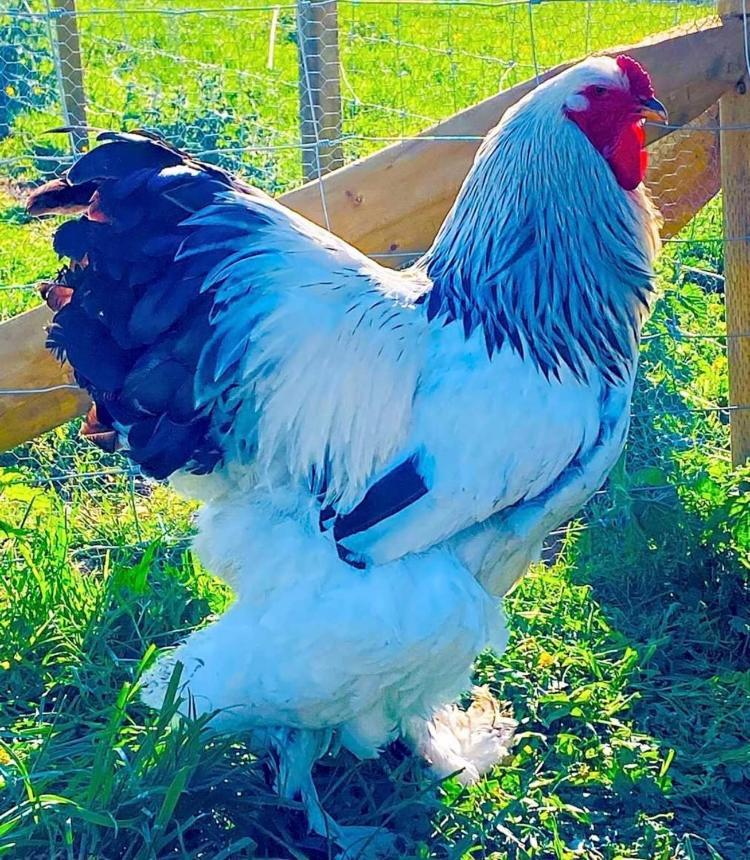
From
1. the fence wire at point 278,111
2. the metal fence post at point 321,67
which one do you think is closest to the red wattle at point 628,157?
the fence wire at point 278,111

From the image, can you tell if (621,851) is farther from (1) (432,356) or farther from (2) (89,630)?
(2) (89,630)

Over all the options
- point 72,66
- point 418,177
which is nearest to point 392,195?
point 418,177

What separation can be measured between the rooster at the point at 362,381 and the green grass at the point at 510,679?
0.74 feet

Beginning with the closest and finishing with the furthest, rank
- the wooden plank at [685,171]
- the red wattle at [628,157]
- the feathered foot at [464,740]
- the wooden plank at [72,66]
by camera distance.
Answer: the red wattle at [628,157] → the feathered foot at [464,740] → the wooden plank at [685,171] → the wooden plank at [72,66]

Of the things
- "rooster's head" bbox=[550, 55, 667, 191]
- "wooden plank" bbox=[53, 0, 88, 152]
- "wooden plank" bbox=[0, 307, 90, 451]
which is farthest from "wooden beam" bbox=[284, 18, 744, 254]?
"wooden plank" bbox=[53, 0, 88, 152]

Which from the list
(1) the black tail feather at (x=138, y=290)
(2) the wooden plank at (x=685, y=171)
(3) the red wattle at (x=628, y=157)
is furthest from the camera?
(2) the wooden plank at (x=685, y=171)

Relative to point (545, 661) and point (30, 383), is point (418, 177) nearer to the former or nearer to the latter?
point (30, 383)

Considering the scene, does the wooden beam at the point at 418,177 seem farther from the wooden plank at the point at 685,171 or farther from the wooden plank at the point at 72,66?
the wooden plank at the point at 72,66

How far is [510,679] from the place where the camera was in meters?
3.08

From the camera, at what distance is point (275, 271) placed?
2.36m

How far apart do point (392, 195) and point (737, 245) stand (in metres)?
1.32

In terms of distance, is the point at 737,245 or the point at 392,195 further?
the point at 737,245

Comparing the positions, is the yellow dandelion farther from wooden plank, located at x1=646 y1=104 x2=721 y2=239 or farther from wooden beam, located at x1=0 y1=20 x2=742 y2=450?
wooden plank, located at x1=646 y1=104 x2=721 y2=239

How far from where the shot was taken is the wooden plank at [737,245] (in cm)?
345
